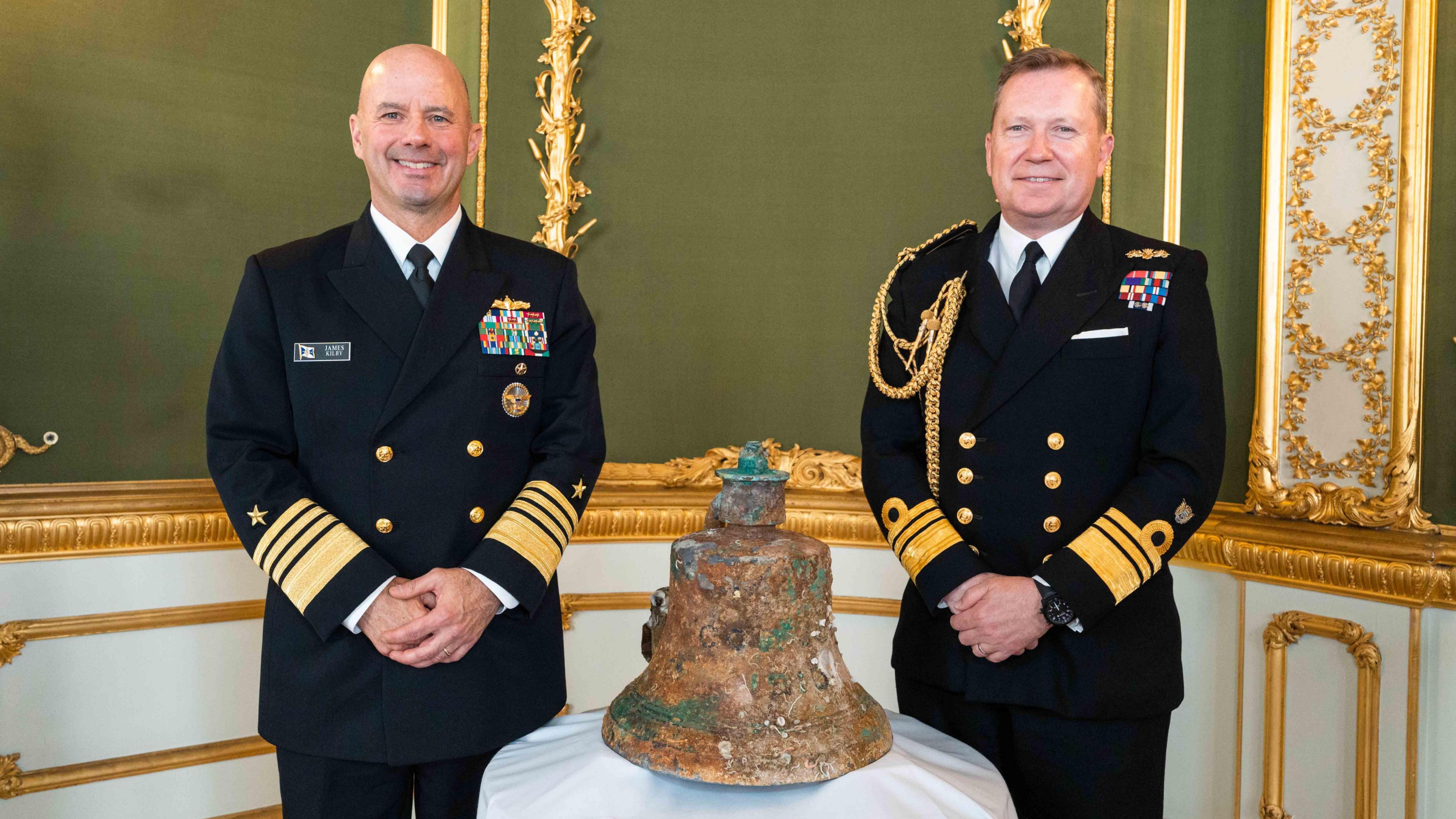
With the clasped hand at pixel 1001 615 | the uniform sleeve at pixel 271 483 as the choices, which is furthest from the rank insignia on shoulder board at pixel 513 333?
the clasped hand at pixel 1001 615

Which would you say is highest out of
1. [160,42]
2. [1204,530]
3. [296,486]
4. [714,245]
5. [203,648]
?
[160,42]

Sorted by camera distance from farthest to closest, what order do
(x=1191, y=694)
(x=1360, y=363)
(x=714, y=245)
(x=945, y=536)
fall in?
(x=714, y=245), (x=1191, y=694), (x=1360, y=363), (x=945, y=536)

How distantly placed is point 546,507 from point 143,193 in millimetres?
1612

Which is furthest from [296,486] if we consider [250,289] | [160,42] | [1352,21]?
[1352,21]

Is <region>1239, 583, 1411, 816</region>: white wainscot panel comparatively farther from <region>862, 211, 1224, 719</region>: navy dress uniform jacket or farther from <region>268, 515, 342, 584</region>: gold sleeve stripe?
<region>268, 515, 342, 584</region>: gold sleeve stripe

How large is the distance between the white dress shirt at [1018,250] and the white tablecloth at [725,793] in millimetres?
777

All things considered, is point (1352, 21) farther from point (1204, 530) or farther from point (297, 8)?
point (297, 8)

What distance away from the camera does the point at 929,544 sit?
5.06 ft

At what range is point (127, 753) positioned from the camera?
8.04 feet

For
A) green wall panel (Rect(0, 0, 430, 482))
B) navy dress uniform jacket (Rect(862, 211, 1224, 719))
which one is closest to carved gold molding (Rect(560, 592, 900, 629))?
green wall panel (Rect(0, 0, 430, 482))

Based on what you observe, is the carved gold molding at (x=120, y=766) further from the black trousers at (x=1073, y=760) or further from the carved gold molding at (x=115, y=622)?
the black trousers at (x=1073, y=760)

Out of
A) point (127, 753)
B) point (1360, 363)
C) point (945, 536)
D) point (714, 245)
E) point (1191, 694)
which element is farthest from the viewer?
point (714, 245)

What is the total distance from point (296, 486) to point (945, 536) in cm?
95

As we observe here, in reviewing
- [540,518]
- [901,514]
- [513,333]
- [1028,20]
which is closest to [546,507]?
[540,518]
